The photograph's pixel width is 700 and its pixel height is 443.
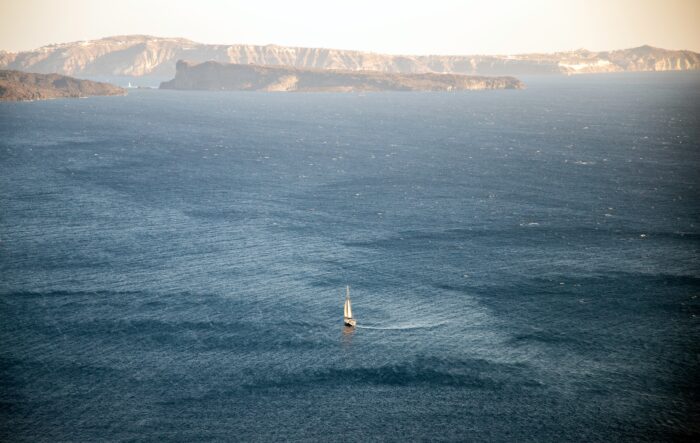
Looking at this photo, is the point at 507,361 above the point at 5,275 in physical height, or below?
below

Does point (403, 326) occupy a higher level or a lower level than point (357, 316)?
lower

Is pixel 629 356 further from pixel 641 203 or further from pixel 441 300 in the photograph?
pixel 641 203

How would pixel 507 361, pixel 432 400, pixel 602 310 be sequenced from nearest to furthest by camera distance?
pixel 432 400, pixel 507 361, pixel 602 310

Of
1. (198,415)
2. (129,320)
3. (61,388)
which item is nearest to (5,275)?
(129,320)

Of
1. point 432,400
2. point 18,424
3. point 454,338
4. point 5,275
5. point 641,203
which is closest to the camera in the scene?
point 18,424

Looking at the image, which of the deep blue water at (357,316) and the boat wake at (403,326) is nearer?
the deep blue water at (357,316)

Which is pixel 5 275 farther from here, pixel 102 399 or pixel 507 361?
pixel 507 361

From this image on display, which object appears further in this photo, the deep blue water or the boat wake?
the boat wake

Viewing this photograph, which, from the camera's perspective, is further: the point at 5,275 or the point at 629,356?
the point at 5,275

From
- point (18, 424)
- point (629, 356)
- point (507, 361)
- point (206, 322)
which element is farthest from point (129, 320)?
point (629, 356)

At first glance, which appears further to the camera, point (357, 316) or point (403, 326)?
point (357, 316)
